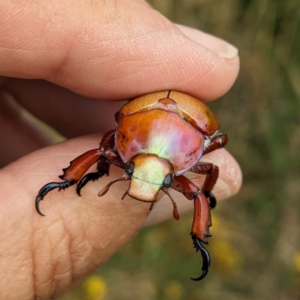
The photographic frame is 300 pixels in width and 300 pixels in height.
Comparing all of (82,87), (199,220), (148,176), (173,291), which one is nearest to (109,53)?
(82,87)

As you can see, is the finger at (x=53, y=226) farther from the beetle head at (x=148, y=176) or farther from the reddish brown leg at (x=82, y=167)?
the beetle head at (x=148, y=176)

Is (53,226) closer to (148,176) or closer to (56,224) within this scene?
(56,224)

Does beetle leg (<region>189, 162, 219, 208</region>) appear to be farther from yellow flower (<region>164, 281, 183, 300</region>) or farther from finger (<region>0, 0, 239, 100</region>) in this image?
yellow flower (<region>164, 281, 183, 300</region>)

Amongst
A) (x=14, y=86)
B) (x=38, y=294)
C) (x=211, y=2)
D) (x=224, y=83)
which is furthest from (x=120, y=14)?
(x=211, y=2)

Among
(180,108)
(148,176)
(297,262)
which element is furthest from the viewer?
(297,262)

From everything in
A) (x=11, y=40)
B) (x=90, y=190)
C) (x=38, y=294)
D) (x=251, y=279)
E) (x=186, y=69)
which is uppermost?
(x=11, y=40)

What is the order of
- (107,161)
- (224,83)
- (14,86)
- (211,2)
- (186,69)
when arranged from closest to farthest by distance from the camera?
1. (107,161)
2. (186,69)
3. (224,83)
4. (14,86)
5. (211,2)

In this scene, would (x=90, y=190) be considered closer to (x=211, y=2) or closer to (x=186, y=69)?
(x=186, y=69)
